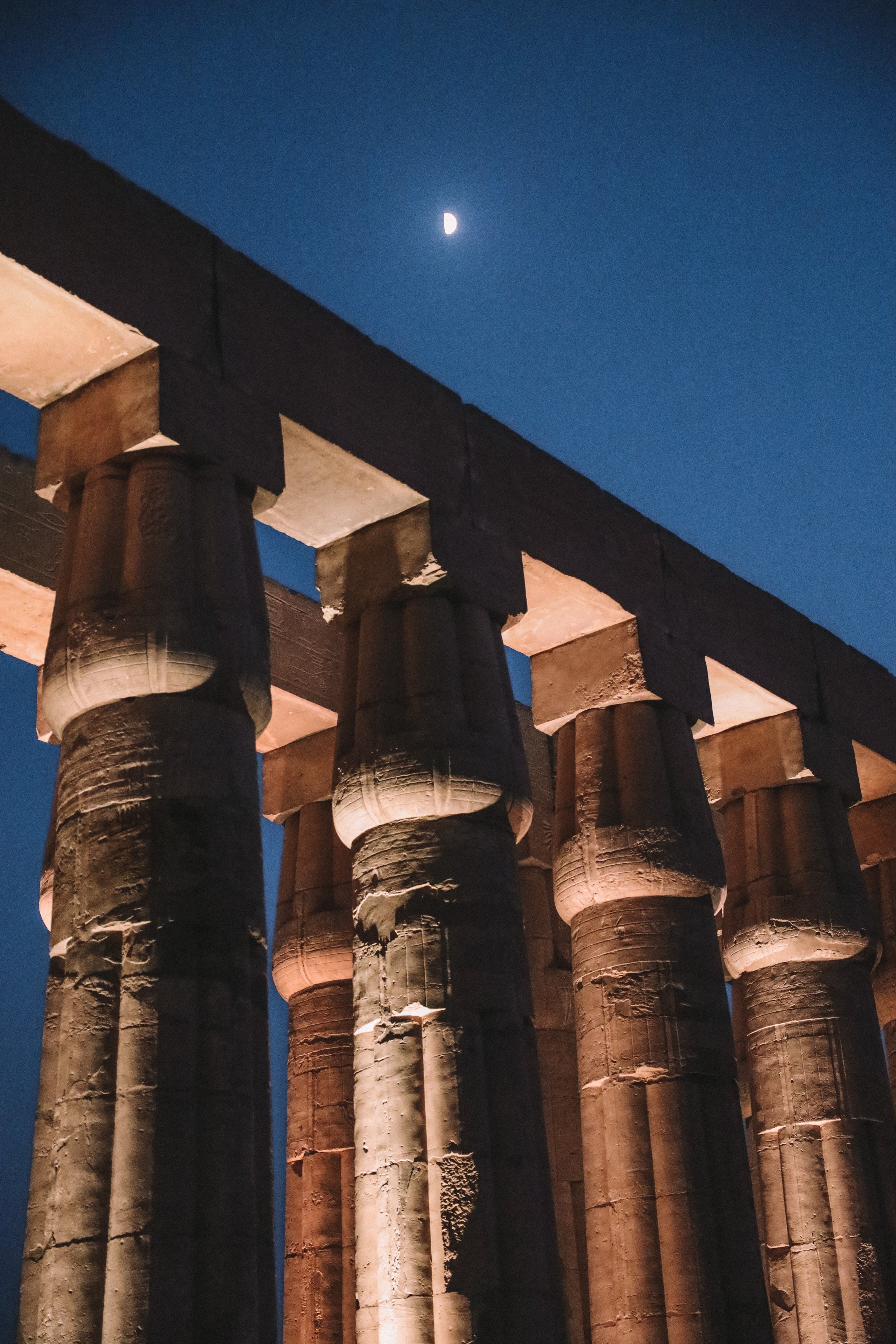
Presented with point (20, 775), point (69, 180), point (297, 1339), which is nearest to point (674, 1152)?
point (297, 1339)

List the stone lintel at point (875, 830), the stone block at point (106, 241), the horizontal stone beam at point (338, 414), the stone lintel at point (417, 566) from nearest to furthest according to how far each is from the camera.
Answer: the stone block at point (106, 241), the horizontal stone beam at point (338, 414), the stone lintel at point (417, 566), the stone lintel at point (875, 830)

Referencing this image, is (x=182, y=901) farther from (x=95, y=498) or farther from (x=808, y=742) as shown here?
(x=808, y=742)

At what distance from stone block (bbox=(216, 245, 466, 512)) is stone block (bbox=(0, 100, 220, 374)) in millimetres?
234

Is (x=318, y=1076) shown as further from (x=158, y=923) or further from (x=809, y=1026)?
(x=158, y=923)

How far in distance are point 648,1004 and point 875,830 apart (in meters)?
5.75

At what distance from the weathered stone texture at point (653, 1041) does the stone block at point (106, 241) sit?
15.4 feet

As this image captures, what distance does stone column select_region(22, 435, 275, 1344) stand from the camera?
800 cm

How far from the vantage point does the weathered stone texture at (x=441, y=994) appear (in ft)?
31.4

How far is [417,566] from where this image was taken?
11.7 metres

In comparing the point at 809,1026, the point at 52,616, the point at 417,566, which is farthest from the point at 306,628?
the point at 809,1026

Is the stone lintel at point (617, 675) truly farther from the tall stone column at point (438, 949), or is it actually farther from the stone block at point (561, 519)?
the tall stone column at point (438, 949)

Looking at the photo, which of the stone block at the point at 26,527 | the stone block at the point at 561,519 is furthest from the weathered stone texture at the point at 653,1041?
the stone block at the point at 26,527

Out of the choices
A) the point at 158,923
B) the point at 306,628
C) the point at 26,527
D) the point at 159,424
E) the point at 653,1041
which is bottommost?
the point at 158,923

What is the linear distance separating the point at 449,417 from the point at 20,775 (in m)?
26.8
